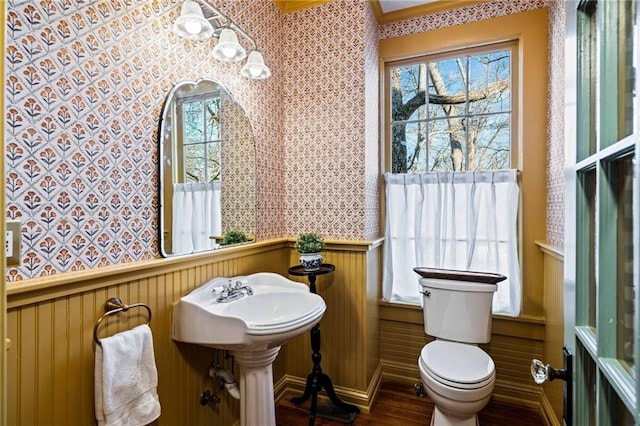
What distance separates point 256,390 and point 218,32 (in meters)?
1.86

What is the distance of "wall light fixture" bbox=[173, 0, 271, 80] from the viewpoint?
141 centimetres

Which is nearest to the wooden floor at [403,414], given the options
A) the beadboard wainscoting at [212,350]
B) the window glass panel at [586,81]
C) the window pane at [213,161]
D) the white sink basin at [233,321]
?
the beadboard wainscoting at [212,350]

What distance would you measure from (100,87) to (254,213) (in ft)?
3.48

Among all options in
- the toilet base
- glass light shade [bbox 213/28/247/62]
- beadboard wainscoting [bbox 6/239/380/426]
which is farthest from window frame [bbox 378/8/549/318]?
glass light shade [bbox 213/28/247/62]

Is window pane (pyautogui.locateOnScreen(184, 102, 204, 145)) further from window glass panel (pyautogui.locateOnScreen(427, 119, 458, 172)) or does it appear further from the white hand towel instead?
window glass panel (pyautogui.locateOnScreen(427, 119, 458, 172))

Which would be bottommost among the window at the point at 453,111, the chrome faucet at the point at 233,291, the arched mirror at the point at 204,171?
the chrome faucet at the point at 233,291

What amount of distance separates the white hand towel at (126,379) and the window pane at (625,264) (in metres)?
1.38

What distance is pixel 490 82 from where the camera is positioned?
2365 mm

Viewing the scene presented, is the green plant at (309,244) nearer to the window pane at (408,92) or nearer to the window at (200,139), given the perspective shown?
the window at (200,139)

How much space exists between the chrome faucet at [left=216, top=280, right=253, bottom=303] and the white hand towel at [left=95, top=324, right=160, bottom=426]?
1.31 ft

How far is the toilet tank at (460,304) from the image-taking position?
6.74 feet

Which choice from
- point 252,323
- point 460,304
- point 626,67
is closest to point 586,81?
point 626,67

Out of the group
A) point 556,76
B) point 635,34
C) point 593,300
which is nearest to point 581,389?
point 593,300

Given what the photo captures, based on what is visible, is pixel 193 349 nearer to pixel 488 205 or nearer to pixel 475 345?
pixel 475 345
